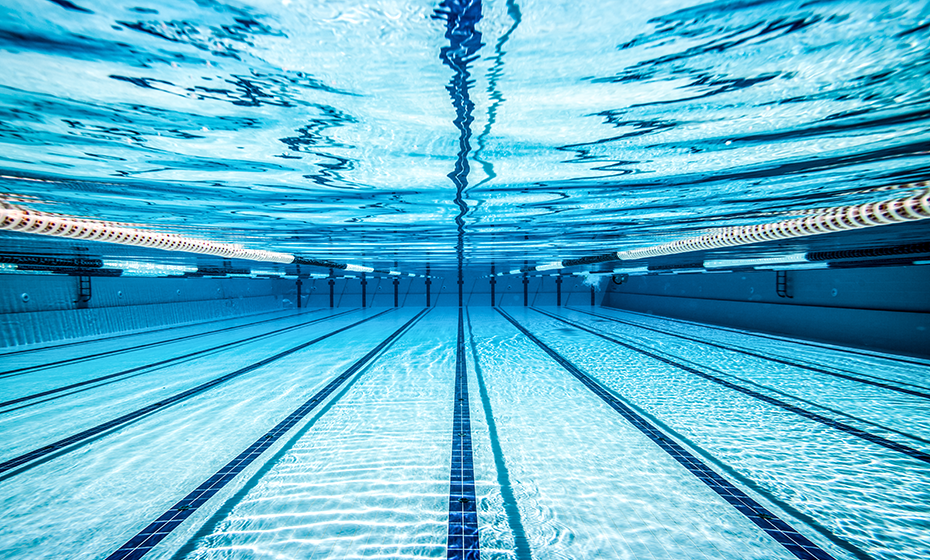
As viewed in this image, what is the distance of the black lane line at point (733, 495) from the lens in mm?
2437

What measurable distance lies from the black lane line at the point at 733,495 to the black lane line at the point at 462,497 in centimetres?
191

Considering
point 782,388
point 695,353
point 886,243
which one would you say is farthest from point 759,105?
point 886,243

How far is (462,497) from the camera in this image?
117 inches

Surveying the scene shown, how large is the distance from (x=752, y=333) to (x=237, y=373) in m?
13.3

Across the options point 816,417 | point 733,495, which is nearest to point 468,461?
point 733,495

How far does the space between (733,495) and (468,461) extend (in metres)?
2.12

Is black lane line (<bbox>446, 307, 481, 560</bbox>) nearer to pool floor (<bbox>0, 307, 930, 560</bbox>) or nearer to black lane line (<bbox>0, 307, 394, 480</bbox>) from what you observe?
pool floor (<bbox>0, 307, 930, 560</bbox>)

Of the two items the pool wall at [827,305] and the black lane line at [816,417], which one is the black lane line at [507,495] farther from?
the pool wall at [827,305]

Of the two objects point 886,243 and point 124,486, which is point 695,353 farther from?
point 124,486

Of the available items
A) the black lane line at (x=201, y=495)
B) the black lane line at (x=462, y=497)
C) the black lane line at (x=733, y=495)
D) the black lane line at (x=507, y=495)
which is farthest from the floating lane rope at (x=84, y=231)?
the black lane line at (x=733, y=495)

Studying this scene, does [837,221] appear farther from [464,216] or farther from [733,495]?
[464,216]

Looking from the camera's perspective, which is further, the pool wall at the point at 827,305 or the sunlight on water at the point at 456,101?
the pool wall at the point at 827,305

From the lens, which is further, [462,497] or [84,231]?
[84,231]

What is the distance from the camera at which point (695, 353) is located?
8.33 m
